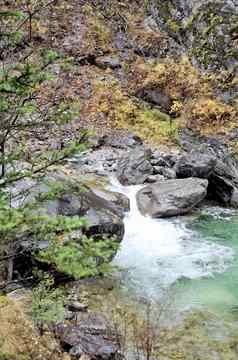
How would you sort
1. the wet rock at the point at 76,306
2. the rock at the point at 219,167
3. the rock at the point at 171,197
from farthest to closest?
the rock at the point at 219,167
the rock at the point at 171,197
the wet rock at the point at 76,306

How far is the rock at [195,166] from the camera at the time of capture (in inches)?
706

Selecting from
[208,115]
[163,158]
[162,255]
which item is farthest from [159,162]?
[162,255]

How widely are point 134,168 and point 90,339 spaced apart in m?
10.3

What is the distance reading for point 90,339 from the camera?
7.93 metres

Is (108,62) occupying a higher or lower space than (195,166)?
higher

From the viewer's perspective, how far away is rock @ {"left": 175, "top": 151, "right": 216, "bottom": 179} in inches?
706

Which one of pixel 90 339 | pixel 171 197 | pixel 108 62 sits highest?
pixel 108 62

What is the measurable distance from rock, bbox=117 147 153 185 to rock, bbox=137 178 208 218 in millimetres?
945

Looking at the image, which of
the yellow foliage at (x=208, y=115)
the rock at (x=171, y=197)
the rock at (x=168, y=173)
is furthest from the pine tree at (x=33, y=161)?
the yellow foliage at (x=208, y=115)

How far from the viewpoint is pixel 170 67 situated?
78.3ft

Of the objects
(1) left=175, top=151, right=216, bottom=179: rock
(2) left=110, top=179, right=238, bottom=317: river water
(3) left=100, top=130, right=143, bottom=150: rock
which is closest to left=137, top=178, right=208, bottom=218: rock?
(2) left=110, top=179, right=238, bottom=317: river water

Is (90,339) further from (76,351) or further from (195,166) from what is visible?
(195,166)

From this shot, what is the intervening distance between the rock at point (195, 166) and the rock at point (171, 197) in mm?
939

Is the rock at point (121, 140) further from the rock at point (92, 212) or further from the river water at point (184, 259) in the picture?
the rock at point (92, 212)
